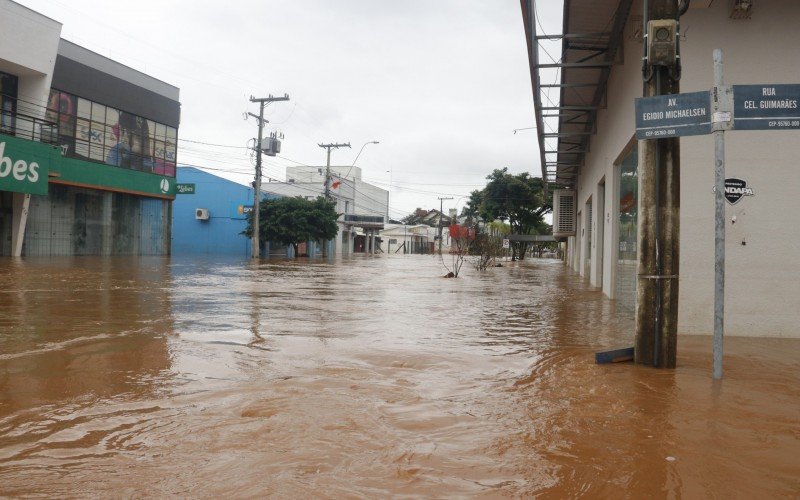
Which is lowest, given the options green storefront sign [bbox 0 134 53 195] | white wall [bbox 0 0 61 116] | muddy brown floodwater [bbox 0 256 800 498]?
muddy brown floodwater [bbox 0 256 800 498]

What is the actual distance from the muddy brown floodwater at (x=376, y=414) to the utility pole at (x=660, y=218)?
0.35 m

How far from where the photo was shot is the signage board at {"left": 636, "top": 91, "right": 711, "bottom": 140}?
4.86m

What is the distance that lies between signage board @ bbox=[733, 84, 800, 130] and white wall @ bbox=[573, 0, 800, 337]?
115 inches

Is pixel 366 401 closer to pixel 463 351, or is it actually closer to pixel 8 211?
pixel 463 351

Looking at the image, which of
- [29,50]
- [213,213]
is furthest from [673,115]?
[213,213]

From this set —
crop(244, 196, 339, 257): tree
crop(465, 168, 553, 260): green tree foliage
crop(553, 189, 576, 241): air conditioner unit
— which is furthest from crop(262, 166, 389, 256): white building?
crop(553, 189, 576, 241): air conditioner unit

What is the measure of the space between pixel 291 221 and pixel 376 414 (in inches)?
1512

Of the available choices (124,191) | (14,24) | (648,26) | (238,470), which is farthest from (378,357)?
(124,191)

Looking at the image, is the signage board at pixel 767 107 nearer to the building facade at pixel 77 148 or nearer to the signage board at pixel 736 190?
the signage board at pixel 736 190

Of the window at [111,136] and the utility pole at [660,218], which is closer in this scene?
the utility pole at [660,218]

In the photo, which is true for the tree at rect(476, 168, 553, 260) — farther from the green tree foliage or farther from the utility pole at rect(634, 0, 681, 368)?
the utility pole at rect(634, 0, 681, 368)

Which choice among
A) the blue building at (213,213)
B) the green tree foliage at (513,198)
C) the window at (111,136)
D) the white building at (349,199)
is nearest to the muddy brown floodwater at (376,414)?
the window at (111,136)

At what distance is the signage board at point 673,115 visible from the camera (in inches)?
191

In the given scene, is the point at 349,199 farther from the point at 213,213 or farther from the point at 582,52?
the point at 582,52
